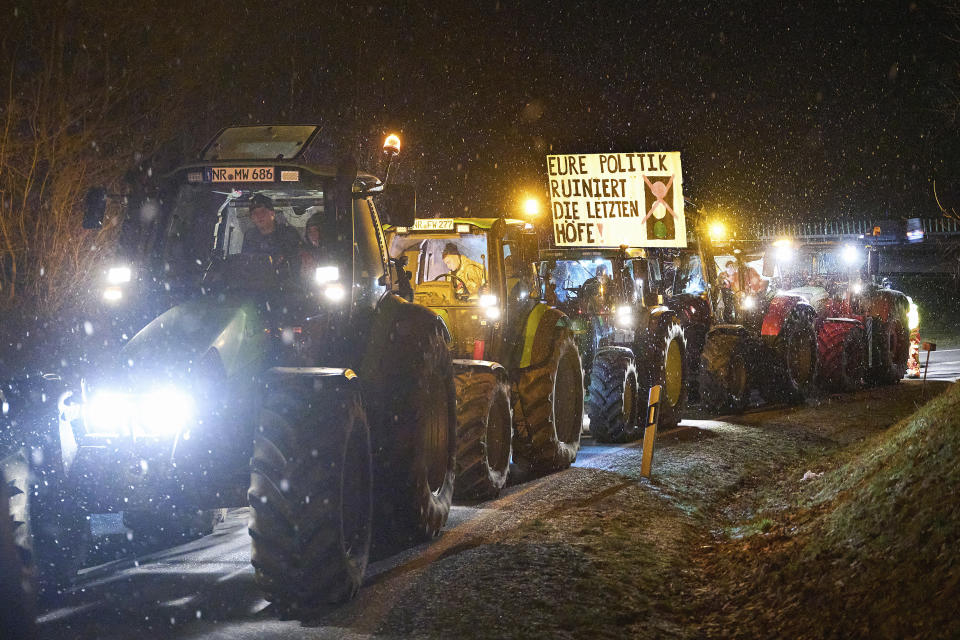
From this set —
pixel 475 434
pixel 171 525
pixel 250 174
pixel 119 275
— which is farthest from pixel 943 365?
pixel 119 275

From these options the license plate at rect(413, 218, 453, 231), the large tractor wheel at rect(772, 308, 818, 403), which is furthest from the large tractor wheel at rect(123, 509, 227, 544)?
the large tractor wheel at rect(772, 308, 818, 403)

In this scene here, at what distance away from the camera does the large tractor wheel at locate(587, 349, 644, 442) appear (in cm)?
1454

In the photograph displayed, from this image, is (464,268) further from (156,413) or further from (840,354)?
(840,354)

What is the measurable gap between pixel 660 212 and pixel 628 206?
1.64 ft

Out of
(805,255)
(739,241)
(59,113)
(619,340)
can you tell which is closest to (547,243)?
(619,340)

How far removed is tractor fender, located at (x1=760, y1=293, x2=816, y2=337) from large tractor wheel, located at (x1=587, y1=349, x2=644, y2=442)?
16.0ft

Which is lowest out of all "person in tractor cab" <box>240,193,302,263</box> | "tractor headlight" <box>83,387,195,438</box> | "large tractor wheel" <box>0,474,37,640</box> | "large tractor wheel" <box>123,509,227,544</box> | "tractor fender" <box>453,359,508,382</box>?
"large tractor wheel" <box>123,509,227,544</box>

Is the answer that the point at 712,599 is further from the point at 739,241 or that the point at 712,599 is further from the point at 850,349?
the point at 850,349

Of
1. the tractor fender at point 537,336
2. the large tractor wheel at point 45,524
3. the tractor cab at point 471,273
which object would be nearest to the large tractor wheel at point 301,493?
the large tractor wheel at point 45,524

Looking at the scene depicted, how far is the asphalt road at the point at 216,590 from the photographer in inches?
242

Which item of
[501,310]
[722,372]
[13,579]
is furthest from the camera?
[722,372]

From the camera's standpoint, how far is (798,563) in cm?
696

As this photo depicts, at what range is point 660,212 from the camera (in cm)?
1655

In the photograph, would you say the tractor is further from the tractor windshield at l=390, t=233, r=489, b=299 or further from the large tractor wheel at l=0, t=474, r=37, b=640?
the large tractor wheel at l=0, t=474, r=37, b=640
